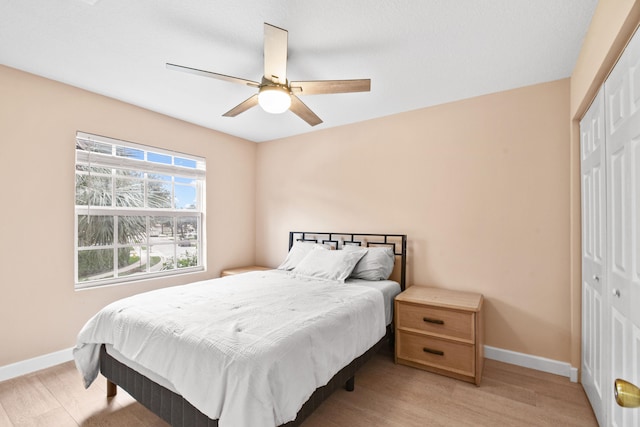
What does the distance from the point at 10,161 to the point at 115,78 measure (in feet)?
3.64

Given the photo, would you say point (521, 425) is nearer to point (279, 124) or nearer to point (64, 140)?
point (279, 124)

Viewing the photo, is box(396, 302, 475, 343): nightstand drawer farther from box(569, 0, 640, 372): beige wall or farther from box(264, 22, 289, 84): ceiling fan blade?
box(264, 22, 289, 84): ceiling fan blade

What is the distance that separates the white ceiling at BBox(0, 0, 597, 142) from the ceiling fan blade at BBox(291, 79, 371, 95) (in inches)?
11.1

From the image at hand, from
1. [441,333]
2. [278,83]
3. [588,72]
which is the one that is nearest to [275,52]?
[278,83]

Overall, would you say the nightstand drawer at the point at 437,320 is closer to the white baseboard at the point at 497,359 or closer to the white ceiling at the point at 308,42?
the white baseboard at the point at 497,359

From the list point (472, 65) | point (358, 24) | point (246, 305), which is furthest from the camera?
point (472, 65)

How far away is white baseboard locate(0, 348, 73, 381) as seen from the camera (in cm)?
236

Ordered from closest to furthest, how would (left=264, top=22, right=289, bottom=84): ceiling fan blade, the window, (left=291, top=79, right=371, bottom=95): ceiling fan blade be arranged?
(left=264, top=22, right=289, bottom=84): ceiling fan blade < (left=291, top=79, right=371, bottom=95): ceiling fan blade < the window

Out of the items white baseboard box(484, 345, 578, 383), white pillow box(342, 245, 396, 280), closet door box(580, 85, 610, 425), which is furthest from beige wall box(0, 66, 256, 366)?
closet door box(580, 85, 610, 425)

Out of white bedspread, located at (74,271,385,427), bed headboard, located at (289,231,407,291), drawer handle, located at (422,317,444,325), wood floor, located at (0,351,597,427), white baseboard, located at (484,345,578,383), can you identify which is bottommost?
wood floor, located at (0,351,597,427)

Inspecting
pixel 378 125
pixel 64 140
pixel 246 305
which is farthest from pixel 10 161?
pixel 378 125

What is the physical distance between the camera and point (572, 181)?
2.37 metres

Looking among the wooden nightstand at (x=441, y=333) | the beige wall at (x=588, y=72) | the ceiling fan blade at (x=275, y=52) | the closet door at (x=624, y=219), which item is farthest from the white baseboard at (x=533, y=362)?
the ceiling fan blade at (x=275, y=52)

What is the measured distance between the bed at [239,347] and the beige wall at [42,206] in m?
0.92
